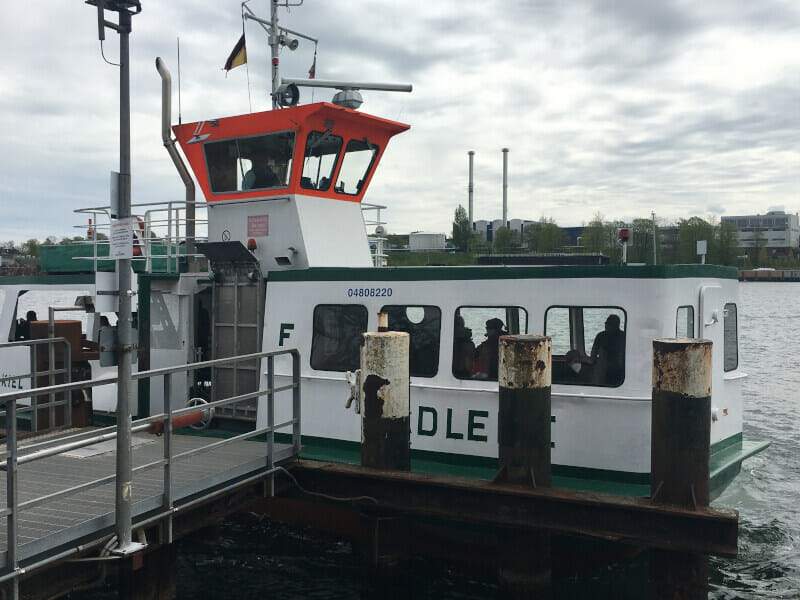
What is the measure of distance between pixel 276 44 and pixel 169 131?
218cm

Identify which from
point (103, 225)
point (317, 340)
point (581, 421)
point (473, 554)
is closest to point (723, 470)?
point (581, 421)

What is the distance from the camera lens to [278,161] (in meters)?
9.67

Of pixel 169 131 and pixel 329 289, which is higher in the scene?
pixel 169 131

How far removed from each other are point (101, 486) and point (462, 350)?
3.80 metres

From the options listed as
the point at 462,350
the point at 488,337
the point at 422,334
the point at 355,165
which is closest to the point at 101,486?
the point at 422,334

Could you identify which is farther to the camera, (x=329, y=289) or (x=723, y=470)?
(x=329, y=289)

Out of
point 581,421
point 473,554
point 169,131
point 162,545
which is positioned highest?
point 169,131

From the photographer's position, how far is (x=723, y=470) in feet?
24.6

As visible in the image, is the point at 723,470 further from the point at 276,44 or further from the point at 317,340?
the point at 276,44

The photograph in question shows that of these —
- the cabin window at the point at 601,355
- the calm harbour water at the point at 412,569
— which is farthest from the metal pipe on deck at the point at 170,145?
the cabin window at the point at 601,355

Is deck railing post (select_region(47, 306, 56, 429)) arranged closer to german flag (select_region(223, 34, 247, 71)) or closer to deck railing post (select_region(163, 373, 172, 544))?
deck railing post (select_region(163, 373, 172, 544))

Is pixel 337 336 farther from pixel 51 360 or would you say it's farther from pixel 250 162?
pixel 51 360

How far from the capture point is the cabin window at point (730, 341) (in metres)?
8.59

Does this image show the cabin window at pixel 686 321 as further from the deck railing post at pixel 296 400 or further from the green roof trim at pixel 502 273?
the deck railing post at pixel 296 400
